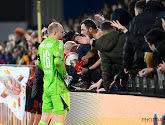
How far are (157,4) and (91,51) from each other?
1.96 metres

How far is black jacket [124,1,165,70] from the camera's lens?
550 cm

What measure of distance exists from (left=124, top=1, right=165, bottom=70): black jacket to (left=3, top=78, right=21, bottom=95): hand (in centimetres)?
314

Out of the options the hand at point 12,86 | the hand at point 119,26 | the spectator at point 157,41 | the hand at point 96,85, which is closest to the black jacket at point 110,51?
the hand at point 119,26

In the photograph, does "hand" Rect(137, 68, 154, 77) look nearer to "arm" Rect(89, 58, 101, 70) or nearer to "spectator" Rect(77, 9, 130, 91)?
"spectator" Rect(77, 9, 130, 91)

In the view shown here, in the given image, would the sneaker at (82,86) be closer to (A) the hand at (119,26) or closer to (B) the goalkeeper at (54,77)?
(B) the goalkeeper at (54,77)

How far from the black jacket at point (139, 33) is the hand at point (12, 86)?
3140 millimetres

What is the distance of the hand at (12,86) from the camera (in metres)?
8.34

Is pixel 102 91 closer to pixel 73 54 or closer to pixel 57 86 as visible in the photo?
pixel 57 86

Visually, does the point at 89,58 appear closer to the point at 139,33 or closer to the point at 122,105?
the point at 122,105

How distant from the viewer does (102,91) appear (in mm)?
6352

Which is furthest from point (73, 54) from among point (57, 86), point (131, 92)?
point (131, 92)

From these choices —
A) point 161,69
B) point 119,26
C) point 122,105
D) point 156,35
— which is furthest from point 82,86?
point 156,35

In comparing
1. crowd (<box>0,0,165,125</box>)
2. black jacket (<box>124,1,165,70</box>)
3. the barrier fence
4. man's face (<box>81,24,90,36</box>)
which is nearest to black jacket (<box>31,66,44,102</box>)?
crowd (<box>0,0,165,125</box>)

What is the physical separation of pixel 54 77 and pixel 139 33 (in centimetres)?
172
